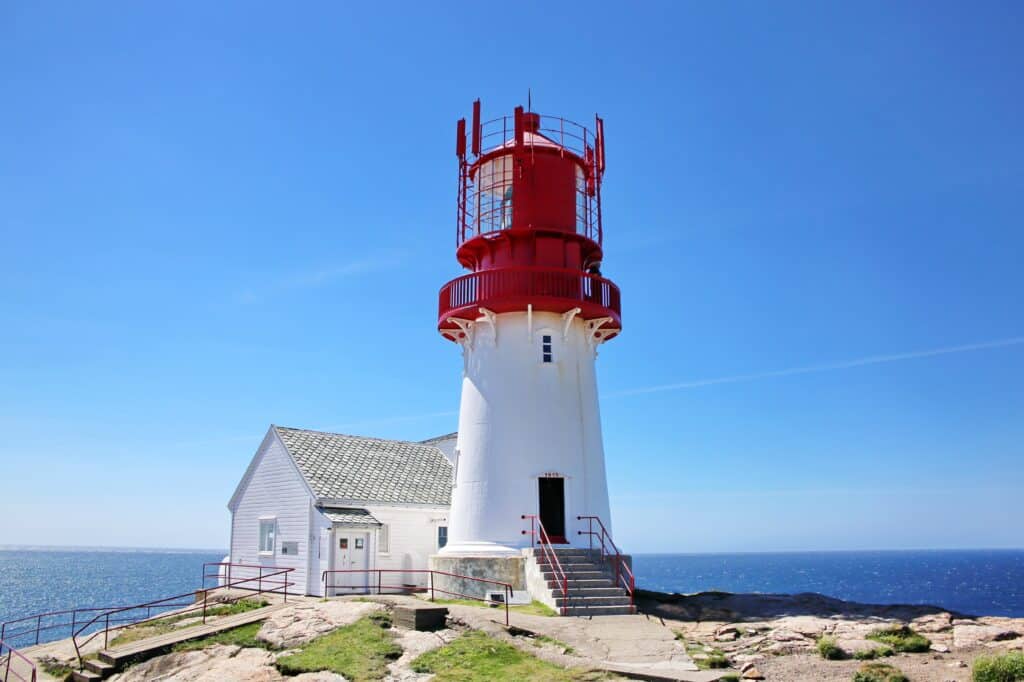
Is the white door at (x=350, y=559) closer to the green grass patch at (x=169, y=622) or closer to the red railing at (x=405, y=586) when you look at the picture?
the red railing at (x=405, y=586)

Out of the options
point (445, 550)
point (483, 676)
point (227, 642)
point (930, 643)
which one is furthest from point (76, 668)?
point (930, 643)

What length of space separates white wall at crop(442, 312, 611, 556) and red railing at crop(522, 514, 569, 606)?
22cm

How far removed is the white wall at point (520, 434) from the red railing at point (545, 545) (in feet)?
0.71

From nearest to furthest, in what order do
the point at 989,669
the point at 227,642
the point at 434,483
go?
the point at 989,669 → the point at 227,642 → the point at 434,483

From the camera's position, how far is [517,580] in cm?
2108

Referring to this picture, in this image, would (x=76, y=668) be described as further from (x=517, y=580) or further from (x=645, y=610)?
(x=645, y=610)

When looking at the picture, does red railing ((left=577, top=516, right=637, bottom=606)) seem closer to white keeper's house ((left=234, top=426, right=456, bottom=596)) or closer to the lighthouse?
the lighthouse

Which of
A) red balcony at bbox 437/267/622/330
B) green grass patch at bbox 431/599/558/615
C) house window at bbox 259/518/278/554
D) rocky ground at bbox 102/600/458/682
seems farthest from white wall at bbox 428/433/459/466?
rocky ground at bbox 102/600/458/682

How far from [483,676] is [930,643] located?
807 cm

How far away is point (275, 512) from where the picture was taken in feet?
90.1

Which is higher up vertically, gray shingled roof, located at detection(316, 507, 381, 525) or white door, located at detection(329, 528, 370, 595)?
gray shingled roof, located at detection(316, 507, 381, 525)

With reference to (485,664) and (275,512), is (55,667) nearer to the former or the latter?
(275,512)

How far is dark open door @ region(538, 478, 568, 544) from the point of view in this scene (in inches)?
896

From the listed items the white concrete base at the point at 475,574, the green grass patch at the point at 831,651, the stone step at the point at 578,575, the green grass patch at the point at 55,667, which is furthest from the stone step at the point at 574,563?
the green grass patch at the point at 55,667
